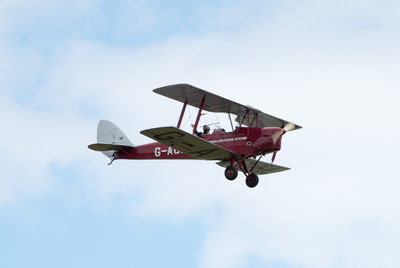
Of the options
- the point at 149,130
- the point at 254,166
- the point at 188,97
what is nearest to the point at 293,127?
the point at 254,166

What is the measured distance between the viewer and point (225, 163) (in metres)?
25.2

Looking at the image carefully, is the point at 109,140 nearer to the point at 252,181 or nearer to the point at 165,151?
the point at 165,151

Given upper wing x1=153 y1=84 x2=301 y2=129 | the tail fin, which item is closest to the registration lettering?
the tail fin

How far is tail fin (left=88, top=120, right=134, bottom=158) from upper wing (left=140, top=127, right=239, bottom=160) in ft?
12.6

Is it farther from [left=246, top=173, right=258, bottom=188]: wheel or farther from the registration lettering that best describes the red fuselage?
[left=246, top=173, right=258, bottom=188]: wheel

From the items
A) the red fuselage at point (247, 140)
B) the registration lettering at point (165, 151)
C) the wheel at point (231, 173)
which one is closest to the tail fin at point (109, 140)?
the registration lettering at point (165, 151)

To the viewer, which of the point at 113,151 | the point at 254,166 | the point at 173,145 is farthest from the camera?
the point at 113,151

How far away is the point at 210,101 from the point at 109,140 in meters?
5.65

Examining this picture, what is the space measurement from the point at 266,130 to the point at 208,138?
203 centimetres

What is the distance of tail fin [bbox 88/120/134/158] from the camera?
26.5 meters

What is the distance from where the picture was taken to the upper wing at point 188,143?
21.8 m

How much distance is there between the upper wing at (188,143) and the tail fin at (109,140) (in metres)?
3.85

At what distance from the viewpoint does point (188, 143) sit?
22.9 metres

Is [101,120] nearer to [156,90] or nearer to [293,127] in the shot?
[156,90]
